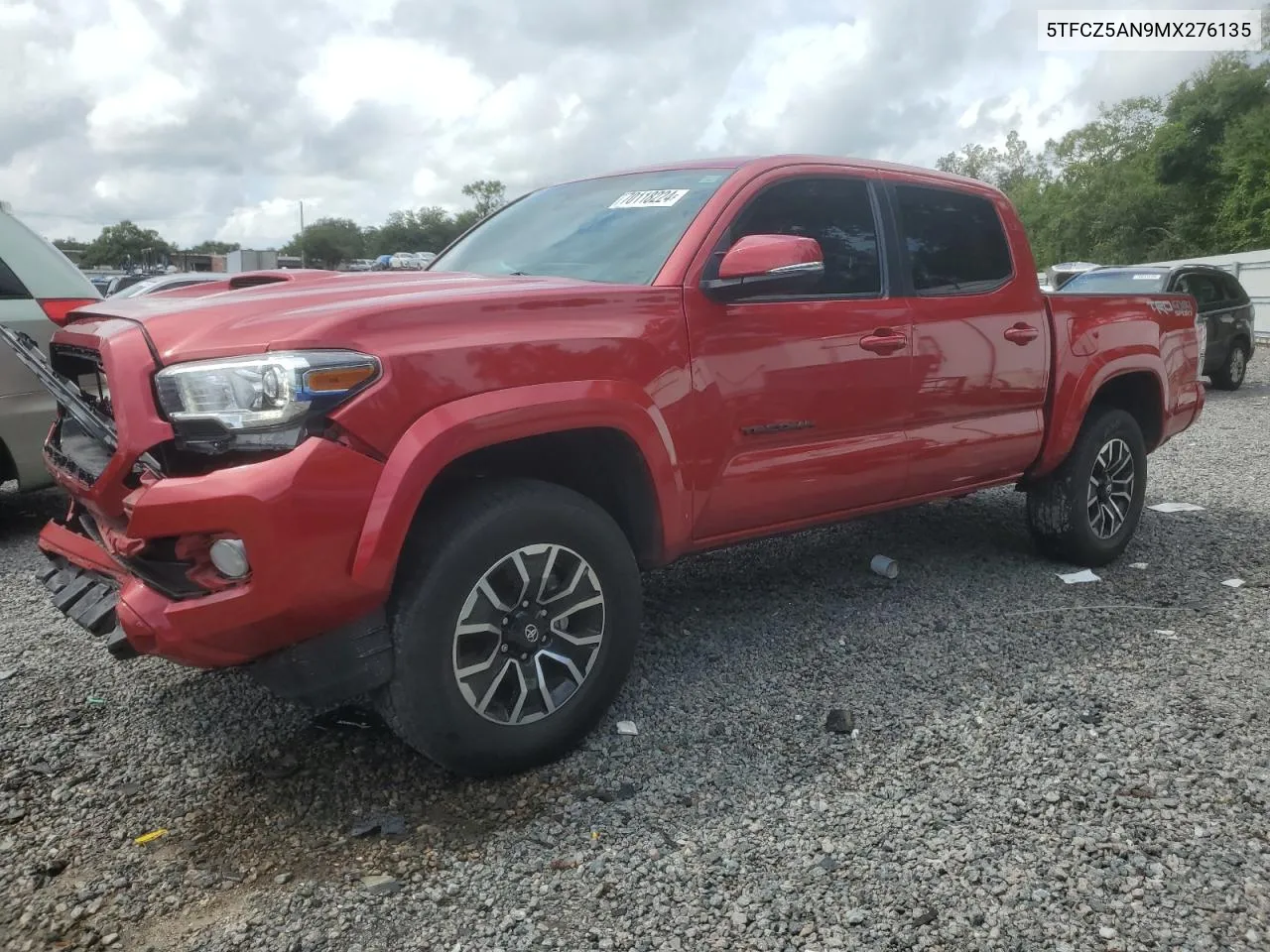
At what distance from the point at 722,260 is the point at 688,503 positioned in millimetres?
794

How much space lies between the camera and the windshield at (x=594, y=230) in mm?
3406

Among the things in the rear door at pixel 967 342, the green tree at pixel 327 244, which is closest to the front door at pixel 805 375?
the rear door at pixel 967 342

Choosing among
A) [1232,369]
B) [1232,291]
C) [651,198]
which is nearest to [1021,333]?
[651,198]

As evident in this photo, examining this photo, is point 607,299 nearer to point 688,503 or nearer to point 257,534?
point 688,503

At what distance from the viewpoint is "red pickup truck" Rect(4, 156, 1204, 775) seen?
2.39m

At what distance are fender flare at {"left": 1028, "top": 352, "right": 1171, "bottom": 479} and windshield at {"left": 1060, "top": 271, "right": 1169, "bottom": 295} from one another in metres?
7.83

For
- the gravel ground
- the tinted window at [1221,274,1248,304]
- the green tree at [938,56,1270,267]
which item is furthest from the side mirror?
the green tree at [938,56,1270,267]

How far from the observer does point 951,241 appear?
4.27 metres

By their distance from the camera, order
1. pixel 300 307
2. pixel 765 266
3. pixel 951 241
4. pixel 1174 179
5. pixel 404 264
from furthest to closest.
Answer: pixel 1174 179, pixel 404 264, pixel 951 241, pixel 765 266, pixel 300 307

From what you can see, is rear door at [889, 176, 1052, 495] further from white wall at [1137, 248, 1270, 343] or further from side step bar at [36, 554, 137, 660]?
white wall at [1137, 248, 1270, 343]

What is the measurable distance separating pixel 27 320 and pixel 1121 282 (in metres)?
11.5

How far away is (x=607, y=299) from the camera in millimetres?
2988

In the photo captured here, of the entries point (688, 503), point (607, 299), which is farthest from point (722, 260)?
point (688, 503)

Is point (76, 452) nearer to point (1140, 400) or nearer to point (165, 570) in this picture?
point (165, 570)
